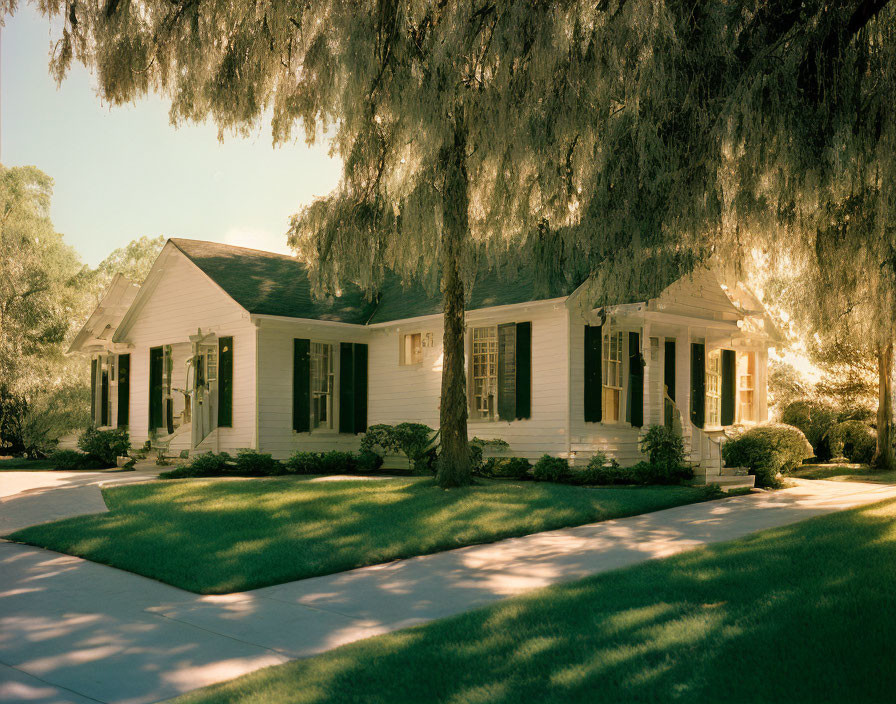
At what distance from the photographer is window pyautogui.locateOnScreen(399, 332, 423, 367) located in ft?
60.1

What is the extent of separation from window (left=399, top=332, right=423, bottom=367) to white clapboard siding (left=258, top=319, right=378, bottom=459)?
58.6 inches

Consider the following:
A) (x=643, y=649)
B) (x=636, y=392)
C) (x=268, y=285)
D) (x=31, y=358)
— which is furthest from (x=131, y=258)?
(x=643, y=649)

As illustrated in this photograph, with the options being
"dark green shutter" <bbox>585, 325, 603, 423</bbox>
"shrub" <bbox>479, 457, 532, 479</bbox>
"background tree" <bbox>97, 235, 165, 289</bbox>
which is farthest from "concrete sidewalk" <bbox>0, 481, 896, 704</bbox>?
"background tree" <bbox>97, 235, 165, 289</bbox>

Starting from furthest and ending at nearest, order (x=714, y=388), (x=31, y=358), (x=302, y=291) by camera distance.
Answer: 1. (x=31, y=358)
2. (x=302, y=291)
3. (x=714, y=388)

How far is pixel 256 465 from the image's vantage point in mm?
16250

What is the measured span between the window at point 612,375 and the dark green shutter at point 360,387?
602 centimetres

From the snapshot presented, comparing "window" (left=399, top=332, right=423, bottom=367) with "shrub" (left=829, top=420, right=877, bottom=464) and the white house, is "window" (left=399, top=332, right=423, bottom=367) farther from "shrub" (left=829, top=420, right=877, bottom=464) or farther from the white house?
"shrub" (left=829, top=420, right=877, bottom=464)

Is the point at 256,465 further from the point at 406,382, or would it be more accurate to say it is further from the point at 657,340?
the point at 657,340

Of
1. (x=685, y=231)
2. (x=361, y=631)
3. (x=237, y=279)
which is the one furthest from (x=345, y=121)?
(x=237, y=279)

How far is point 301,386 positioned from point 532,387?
5368mm

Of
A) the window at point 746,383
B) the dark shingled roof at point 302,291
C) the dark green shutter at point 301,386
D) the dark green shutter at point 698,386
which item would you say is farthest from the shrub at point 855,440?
the dark green shutter at point 301,386

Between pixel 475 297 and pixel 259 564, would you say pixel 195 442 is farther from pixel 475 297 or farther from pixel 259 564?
pixel 259 564

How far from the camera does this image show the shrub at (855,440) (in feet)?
66.2

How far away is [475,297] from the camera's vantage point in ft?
56.5
